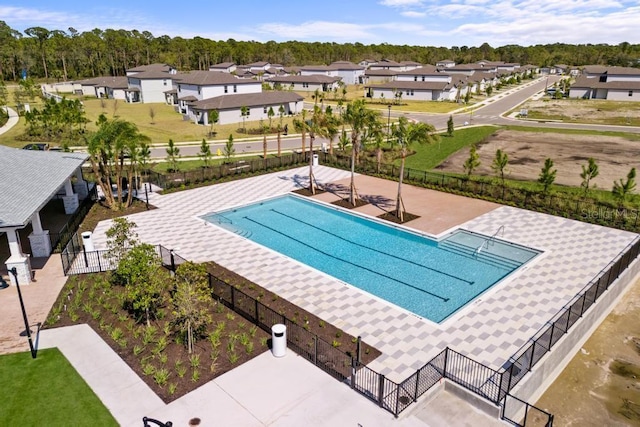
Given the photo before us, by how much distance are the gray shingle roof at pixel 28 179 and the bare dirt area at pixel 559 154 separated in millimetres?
29730

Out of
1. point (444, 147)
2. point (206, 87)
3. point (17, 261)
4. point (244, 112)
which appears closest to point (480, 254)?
point (17, 261)

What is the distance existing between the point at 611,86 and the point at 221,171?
88948 millimetres

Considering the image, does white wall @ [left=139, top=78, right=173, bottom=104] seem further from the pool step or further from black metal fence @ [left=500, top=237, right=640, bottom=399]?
black metal fence @ [left=500, top=237, right=640, bottom=399]

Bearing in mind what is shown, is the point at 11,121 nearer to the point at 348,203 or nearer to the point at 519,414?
the point at 348,203

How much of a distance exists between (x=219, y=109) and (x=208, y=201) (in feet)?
108

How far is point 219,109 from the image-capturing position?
2404 inches

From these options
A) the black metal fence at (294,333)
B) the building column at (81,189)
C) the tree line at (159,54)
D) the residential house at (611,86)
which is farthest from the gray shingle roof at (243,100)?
the tree line at (159,54)

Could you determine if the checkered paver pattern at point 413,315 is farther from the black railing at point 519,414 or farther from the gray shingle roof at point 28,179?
the gray shingle roof at point 28,179

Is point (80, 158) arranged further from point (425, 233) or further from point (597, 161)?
point (597, 161)

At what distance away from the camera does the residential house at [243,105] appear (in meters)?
61.7

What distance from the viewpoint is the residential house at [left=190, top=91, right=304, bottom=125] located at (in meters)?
61.7

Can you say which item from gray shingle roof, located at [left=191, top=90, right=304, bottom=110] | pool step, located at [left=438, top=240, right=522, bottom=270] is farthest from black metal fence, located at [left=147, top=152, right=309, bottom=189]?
gray shingle roof, located at [left=191, top=90, right=304, bottom=110]

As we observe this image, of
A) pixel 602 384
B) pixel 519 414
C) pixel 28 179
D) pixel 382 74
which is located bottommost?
pixel 602 384

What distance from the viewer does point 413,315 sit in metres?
17.7
